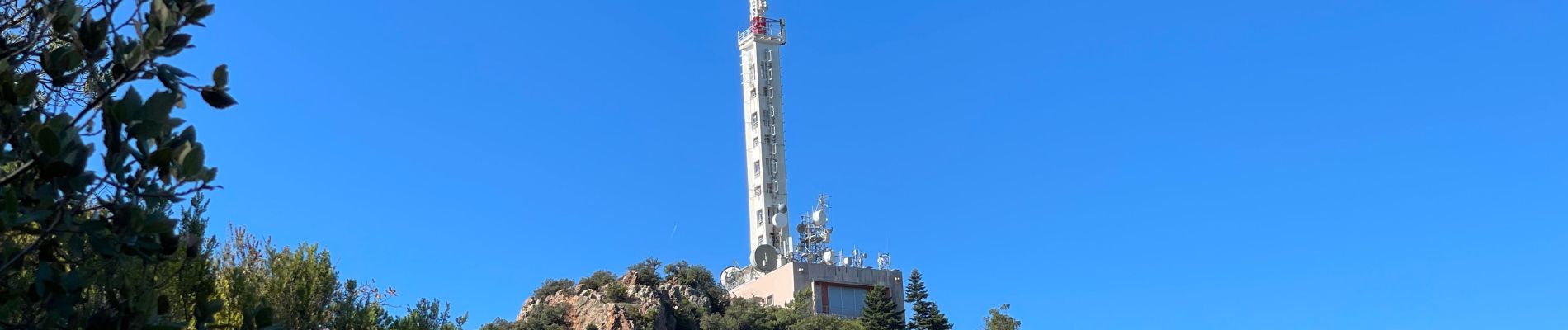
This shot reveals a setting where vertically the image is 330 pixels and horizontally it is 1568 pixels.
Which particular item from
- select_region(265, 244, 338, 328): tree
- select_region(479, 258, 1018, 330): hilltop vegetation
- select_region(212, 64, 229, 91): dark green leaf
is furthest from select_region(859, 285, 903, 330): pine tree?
select_region(212, 64, 229, 91): dark green leaf

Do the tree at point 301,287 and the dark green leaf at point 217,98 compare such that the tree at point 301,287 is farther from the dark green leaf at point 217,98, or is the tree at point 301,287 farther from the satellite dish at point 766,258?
the satellite dish at point 766,258

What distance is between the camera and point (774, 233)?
5006 centimetres

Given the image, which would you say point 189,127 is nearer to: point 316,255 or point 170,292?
point 170,292

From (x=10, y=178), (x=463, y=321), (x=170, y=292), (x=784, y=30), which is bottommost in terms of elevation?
(x=10, y=178)

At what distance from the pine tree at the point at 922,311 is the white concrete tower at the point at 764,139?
16.6 ft

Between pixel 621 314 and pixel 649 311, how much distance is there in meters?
0.85

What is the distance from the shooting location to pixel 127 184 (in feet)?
19.1

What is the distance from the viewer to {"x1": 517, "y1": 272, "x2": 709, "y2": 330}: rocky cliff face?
39.0 metres

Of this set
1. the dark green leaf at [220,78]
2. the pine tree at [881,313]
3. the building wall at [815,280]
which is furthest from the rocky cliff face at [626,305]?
the dark green leaf at [220,78]

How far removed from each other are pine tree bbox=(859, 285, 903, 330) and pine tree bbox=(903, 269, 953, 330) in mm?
553

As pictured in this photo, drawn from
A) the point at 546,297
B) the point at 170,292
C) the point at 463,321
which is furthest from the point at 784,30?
the point at 170,292

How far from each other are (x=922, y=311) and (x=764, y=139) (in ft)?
34.6

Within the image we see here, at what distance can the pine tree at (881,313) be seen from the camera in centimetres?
4425

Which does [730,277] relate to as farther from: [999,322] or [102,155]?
[102,155]
